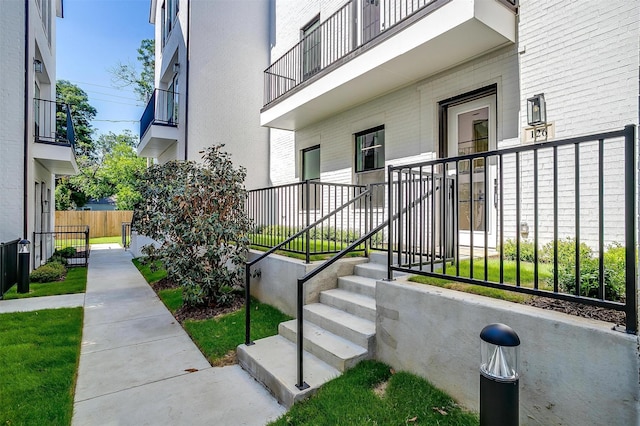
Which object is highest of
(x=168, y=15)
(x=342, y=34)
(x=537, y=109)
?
(x=168, y=15)

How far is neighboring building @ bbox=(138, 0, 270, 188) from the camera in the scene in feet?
33.9

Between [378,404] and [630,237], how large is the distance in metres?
2.07

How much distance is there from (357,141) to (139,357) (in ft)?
19.5

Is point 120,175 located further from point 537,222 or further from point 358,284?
point 537,222

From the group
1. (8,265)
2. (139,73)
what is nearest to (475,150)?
(8,265)

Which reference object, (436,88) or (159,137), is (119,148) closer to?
(159,137)

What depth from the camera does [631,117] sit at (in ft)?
12.8

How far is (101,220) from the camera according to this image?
78.3ft

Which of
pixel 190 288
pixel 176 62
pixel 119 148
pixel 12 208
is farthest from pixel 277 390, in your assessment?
pixel 119 148

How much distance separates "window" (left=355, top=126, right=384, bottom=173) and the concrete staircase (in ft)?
10.5

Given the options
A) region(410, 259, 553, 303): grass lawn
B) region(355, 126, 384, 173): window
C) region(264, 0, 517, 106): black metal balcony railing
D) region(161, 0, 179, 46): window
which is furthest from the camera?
region(161, 0, 179, 46): window

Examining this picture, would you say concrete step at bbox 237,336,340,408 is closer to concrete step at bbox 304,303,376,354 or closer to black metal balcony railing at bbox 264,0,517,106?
concrete step at bbox 304,303,376,354

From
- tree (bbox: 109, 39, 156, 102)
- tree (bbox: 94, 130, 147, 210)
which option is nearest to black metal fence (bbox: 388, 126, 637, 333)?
tree (bbox: 94, 130, 147, 210)

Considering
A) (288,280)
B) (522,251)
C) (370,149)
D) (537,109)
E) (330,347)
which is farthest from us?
(370,149)
